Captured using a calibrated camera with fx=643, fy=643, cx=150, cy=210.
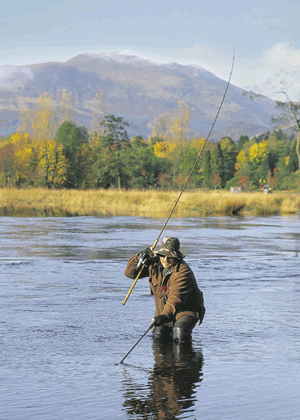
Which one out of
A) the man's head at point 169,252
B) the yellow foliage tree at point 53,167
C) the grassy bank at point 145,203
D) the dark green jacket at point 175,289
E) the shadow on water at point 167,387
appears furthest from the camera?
the yellow foliage tree at point 53,167

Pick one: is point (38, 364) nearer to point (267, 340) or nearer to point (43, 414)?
point (43, 414)

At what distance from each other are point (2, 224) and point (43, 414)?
71.2ft

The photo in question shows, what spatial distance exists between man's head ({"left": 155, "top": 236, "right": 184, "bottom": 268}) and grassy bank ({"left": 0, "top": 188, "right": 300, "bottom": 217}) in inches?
1138

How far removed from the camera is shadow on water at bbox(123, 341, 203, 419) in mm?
5203

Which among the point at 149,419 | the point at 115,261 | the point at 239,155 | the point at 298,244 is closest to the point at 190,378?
the point at 149,419

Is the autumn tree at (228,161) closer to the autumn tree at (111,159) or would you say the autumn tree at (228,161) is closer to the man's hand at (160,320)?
the autumn tree at (111,159)

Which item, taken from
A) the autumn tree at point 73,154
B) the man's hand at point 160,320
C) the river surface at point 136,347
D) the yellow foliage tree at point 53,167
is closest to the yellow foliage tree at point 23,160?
the yellow foliage tree at point 53,167

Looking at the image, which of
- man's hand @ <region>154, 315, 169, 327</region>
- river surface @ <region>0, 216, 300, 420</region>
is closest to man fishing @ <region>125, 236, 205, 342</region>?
man's hand @ <region>154, 315, 169, 327</region>

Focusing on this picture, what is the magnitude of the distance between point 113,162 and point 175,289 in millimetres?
57532

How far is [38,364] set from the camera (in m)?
6.43

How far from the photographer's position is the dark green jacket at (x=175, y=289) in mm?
7117

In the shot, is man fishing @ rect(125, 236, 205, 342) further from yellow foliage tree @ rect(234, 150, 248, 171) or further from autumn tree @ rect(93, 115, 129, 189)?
yellow foliage tree @ rect(234, 150, 248, 171)

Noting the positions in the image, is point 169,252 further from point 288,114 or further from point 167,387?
point 288,114

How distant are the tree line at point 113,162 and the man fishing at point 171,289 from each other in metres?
44.8
